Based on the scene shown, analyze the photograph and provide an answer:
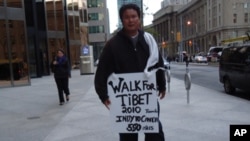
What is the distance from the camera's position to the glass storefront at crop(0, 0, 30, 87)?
20.1m

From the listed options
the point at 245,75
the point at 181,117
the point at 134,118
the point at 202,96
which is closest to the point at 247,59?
the point at 245,75

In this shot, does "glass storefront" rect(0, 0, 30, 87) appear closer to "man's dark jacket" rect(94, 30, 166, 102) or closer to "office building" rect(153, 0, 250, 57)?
"man's dark jacket" rect(94, 30, 166, 102)

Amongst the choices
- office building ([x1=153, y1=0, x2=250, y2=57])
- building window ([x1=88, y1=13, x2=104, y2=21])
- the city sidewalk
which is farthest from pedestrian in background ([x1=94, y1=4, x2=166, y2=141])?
building window ([x1=88, y1=13, x2=104, y2=21])

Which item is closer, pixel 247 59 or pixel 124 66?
pixel 124 66

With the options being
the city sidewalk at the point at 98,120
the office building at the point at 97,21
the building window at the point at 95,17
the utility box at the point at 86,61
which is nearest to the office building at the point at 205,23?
the office building at the point at 97,21

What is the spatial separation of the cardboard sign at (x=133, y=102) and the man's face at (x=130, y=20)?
508 millimetres

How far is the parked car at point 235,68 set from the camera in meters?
11.9

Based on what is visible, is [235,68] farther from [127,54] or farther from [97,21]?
[97,21]

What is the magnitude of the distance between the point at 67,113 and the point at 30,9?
2080 cm

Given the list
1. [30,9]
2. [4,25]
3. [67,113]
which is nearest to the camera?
[67,113]

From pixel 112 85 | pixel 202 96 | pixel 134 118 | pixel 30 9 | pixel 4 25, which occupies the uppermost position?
pixel 30 9

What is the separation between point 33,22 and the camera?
28875 mm

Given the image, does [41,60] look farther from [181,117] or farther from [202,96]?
[181,117]

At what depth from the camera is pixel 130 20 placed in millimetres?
3930
